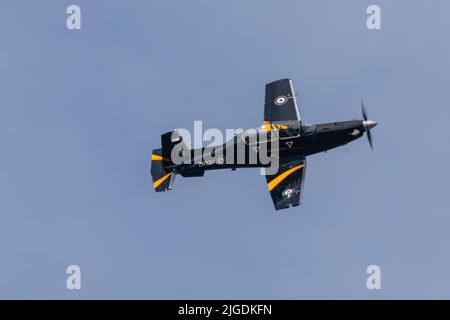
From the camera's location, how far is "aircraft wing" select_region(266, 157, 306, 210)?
6028 cm

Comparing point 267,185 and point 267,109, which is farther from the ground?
point 267,109

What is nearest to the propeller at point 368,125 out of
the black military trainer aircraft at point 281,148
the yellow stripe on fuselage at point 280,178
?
the black military trainer aircraft at point 281,148

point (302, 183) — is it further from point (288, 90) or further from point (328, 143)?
point (288, 90)

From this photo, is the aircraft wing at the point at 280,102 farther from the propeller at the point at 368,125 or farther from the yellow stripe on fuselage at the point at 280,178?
the propeller at the point at 368,125

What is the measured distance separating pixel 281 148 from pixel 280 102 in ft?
13.4

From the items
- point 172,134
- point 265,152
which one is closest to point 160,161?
point 172,134

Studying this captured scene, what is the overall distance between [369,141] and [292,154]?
185 inches

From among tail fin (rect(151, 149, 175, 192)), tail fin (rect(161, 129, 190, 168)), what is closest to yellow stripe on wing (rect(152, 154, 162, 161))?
tail fin (rect(151, 149, 175, 192))

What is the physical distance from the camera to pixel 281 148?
62.3m

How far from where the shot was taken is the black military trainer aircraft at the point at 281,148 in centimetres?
6144

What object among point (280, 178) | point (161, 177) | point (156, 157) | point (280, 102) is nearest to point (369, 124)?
point (280, 178)

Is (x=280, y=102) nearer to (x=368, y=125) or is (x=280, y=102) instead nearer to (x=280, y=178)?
(x=280, y=178)

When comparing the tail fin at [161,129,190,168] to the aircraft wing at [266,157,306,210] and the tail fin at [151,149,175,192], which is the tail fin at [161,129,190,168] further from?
the aircraft wing at [266,157,306,210]

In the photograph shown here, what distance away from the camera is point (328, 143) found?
62469 mm
